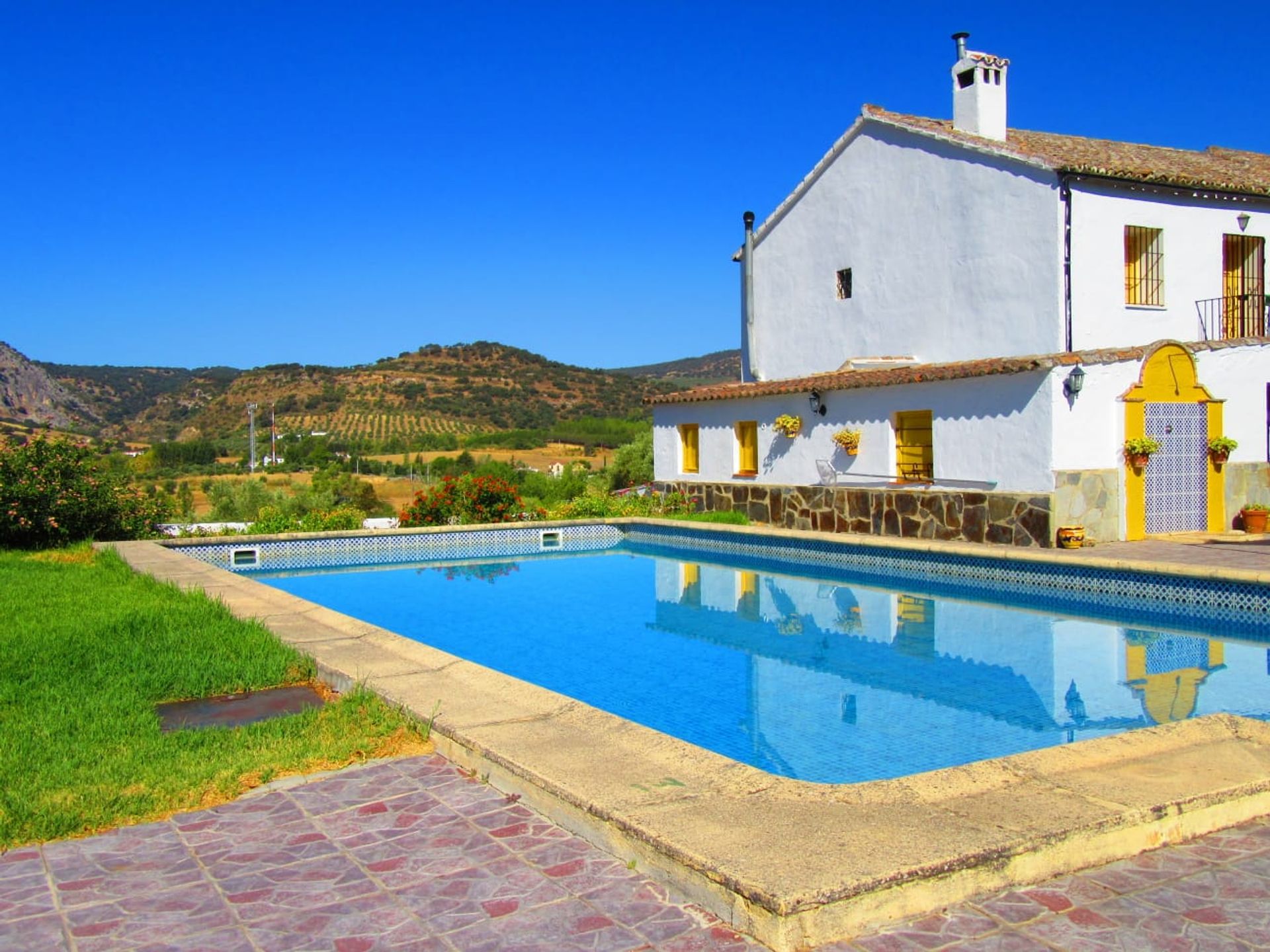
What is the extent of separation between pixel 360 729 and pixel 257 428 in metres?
56.5

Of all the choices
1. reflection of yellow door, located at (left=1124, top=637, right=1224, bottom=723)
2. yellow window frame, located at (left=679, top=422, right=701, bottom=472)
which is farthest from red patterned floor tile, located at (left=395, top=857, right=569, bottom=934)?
yellow window frame, located at (left=679, top=422, right=701, bottom=472)

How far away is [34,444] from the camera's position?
15.0 meters

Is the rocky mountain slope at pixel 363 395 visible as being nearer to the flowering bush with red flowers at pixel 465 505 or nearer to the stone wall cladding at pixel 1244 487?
the flowering bush with red flowers at pixel 465 505

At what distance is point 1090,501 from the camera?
13758 millimetres

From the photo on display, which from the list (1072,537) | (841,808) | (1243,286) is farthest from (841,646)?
(1243,286)

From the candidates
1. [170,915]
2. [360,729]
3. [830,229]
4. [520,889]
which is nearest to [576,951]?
[520,889]

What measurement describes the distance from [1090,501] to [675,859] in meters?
11.9

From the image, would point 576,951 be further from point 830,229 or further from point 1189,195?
point 830,229

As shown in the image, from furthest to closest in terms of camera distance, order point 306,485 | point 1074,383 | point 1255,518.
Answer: point 306,485 < point 1255,518 < point 1074,383

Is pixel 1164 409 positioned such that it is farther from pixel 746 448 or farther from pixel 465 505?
pixel 465 505

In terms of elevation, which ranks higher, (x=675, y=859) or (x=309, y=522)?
(x=309, y=522)

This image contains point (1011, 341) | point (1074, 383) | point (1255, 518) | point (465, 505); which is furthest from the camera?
point (465, 505)

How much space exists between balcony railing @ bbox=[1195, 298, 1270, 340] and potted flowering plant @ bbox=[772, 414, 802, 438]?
617 centimetres

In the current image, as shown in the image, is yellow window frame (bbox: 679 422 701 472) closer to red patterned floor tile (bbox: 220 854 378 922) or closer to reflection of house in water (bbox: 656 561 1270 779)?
reflection of house in water (bbox: 656 561 1270 779)
